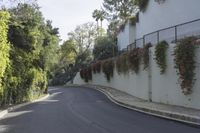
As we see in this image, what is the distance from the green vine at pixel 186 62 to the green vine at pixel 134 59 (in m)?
9.95

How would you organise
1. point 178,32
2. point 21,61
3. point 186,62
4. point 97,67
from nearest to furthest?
point 186,62, point 178,32, point 21,61, point 97,67

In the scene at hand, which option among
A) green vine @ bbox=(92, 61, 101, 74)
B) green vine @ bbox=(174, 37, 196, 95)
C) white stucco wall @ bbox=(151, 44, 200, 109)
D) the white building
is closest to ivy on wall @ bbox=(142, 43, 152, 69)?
white stucco wall @ bbox=(151, 44, 200, 109)

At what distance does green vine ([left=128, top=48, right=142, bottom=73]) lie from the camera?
35112mm

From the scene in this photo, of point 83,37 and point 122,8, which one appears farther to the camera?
point 83,37

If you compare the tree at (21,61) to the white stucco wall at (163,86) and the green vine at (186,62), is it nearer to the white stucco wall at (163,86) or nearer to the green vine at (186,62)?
the white stucco wall at (163,86)

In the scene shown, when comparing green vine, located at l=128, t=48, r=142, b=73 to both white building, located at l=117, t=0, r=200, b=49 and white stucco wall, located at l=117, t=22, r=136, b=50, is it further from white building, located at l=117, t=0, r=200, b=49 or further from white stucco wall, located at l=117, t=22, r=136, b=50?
white stucco wall, located at l=117, t=22, r=136, b=50

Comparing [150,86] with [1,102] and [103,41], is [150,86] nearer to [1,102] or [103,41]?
[1,102]

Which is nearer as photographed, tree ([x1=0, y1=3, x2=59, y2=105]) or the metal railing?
the metal railing

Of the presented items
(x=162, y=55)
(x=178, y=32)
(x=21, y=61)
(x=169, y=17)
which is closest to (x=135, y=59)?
(x=169, y=17)

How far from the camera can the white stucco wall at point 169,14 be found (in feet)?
108

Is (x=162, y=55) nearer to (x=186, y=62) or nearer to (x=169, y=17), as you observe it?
(x=186, y=62)

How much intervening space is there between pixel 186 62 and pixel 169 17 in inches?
545

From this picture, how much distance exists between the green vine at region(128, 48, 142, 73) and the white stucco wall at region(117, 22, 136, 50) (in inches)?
816

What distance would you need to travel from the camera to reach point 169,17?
3731 centimetres
